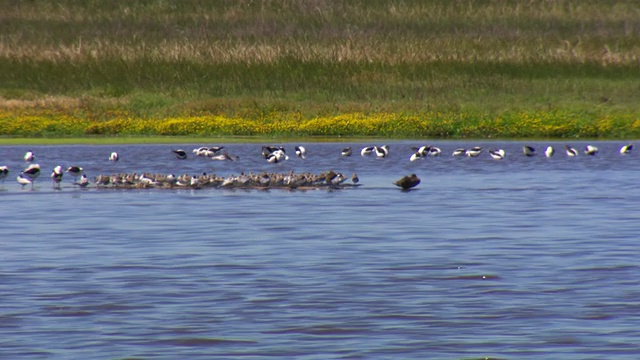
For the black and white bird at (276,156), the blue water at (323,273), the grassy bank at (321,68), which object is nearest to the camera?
the blue water at (323,273)

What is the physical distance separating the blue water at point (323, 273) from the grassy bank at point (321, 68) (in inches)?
899

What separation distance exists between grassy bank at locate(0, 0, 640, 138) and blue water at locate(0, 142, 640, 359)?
22.8m

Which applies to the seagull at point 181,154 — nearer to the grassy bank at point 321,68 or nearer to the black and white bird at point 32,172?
the black and white bird at point 32,172

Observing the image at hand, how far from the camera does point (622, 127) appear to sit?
52875 mm

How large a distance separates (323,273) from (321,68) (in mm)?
59389

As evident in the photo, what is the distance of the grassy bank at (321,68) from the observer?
181ft

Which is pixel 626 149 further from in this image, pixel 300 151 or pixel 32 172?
pixel 32 172

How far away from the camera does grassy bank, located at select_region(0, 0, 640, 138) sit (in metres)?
55.2

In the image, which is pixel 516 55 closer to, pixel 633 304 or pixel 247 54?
pixel 247 54

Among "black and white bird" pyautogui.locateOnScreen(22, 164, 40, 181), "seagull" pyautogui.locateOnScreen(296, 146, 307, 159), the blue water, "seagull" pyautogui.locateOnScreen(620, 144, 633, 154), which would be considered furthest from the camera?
"seagull" pyautogui.locateOnScreen(620, 144, 633, 154)

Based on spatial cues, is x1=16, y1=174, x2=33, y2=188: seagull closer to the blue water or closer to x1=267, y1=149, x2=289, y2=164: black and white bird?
the blue water

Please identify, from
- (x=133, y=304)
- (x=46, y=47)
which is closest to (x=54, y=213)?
(x=133, y=304)

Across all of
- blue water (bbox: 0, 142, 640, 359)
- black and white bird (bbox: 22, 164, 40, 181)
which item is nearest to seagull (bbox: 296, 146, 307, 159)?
blue water (bbox: 0, 142, 640, 359)

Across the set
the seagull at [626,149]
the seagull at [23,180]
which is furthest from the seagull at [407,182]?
the seagull at [626,149]
